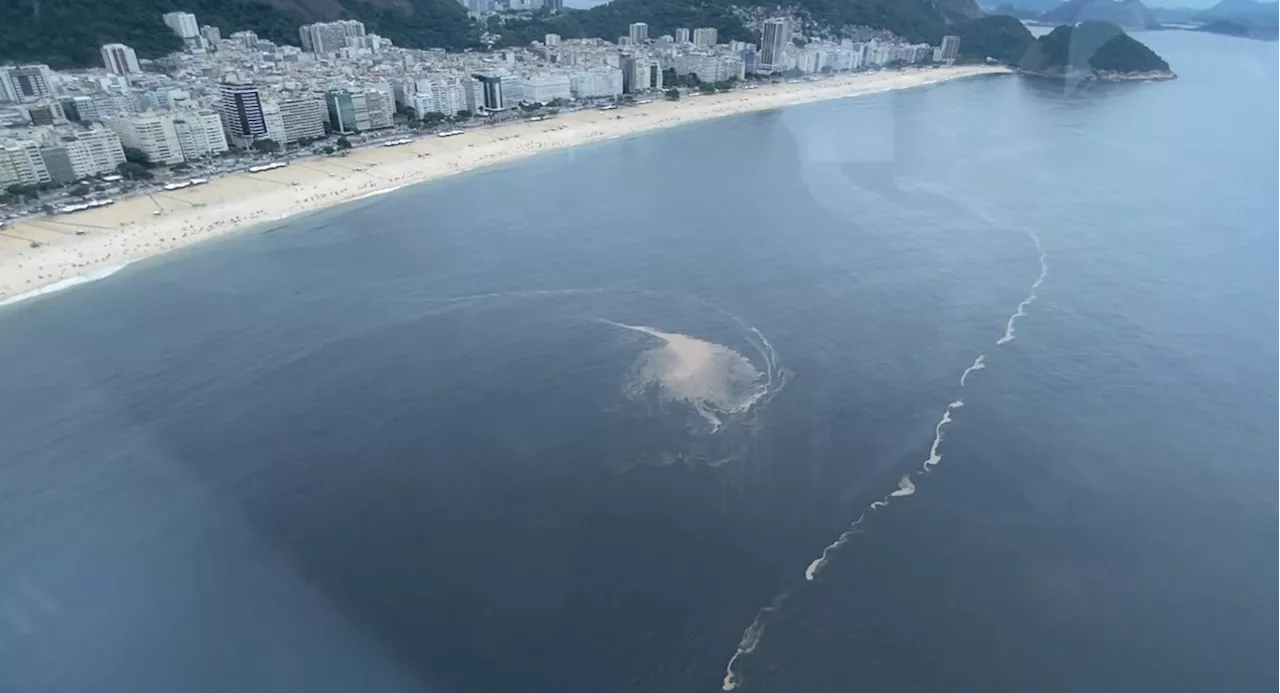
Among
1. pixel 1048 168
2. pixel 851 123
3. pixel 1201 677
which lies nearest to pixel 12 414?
pixel 1201 677

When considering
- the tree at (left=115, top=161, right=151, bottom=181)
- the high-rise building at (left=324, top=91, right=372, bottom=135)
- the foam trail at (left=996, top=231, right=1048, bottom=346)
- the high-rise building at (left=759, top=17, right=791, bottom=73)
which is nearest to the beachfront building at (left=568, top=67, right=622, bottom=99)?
the high-rise building at (left=324, top=91, right=372, bottom=135)

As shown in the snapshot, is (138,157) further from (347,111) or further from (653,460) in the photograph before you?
(653,460)

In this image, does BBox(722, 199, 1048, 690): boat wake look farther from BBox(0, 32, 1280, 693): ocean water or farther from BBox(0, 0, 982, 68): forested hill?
BBox(0, 0, 982, 68): forested hill

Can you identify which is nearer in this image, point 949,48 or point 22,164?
point 22,164

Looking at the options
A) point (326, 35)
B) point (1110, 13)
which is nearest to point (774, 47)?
point (326, 35)

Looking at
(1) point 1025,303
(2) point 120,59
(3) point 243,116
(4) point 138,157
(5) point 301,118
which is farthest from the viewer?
(2) point 120,59

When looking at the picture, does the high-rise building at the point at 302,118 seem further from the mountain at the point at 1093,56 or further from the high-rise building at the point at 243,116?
the mountain at the point at 1093,56
